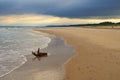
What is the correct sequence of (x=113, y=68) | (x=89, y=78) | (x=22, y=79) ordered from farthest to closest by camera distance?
1. (x=113, y=68)
2. (x=22, y=79)
3. (x=89, y=78)

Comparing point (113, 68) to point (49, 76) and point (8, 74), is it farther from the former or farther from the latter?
point (8, 74)

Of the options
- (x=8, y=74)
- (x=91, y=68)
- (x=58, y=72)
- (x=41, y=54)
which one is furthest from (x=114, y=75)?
(x=41, y=54)

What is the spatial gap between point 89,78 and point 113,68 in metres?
2.17

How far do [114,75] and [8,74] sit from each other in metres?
5.18

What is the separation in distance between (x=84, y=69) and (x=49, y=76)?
189cm

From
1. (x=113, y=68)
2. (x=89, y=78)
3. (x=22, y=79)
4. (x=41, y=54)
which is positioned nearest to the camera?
(x=89, y=78)

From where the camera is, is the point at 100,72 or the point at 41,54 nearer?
the point at 100,72

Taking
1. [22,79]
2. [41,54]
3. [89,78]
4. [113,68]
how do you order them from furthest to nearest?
[41,54] < [113,68] < [22,79] < [89,78]

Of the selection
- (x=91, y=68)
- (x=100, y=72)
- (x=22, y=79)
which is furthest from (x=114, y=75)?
(x=22, y=79)

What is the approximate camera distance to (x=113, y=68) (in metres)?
10.9

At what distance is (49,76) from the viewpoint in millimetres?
10250

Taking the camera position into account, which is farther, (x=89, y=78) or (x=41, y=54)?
(x=41, y=54)

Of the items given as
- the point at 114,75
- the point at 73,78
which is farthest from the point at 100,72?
the point at 73,78

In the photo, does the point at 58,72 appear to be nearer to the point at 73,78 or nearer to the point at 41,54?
the point at 73,78
